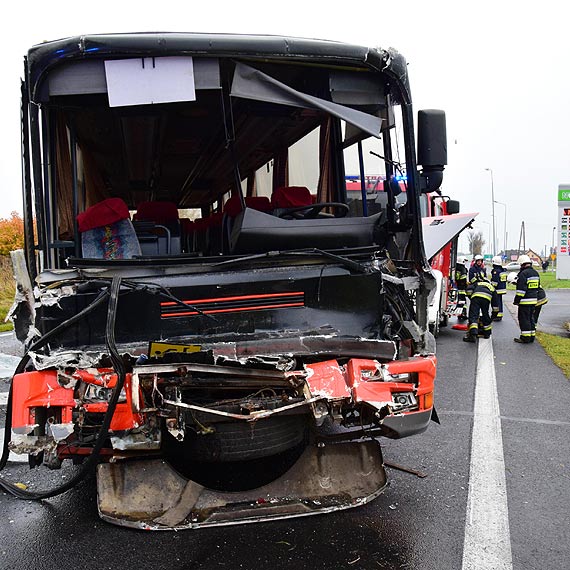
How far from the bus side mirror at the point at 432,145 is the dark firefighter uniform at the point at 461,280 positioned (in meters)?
11.1

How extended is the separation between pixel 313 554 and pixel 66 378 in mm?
1637

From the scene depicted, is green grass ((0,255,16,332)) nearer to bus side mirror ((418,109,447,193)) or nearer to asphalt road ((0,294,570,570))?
asphalt road ((0,294,570,570))

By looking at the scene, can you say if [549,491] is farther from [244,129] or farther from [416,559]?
[244,129]

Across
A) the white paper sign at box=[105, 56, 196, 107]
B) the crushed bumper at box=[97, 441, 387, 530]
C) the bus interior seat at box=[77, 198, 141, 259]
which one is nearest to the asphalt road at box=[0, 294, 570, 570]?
the crushed bumper at box=[97, 441, 387, 530]

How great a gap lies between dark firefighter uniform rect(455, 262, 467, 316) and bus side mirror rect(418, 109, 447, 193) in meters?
11.1

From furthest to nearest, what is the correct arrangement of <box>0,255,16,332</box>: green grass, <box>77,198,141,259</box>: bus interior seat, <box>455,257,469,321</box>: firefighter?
<box>0,255,16,332</box>: green grass, <box>455,257,469,321</box>: firefighter, <box>77,198,141,259</box>: bus interior seat

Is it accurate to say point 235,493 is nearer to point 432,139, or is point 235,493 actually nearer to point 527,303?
point 432,139

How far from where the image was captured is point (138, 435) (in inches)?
134

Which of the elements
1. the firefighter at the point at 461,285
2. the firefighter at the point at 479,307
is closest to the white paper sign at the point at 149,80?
the firefighter at the point at 479,307

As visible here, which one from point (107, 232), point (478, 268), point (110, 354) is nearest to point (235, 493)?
point (110, 354)

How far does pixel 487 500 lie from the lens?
4.10 metres

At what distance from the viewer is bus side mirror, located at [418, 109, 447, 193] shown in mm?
4188

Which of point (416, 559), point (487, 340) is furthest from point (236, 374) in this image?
point (487, 340)

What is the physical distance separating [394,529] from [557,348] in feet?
26.5
